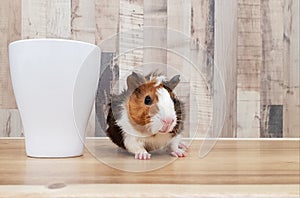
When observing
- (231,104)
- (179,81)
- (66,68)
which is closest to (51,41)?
(66,68)

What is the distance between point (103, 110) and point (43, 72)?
0.40 feet

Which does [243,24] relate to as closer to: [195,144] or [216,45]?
[216,45]

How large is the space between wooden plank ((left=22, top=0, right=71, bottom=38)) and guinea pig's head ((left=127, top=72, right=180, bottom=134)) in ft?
1.77

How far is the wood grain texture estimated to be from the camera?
53cm

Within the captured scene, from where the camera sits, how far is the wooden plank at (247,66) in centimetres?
119

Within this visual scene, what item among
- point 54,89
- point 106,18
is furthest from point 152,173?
point 106,18

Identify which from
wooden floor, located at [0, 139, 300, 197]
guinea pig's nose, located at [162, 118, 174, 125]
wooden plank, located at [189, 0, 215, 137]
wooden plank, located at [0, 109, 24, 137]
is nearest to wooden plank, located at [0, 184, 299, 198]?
wooden floor, located at [0, 139, 300, 197]

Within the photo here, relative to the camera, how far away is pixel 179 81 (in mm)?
735

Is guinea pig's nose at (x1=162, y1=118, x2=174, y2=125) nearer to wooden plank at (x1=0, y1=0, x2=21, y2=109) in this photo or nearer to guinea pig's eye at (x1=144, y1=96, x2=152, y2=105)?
guinea pig's eye at (x1=144, y1=96, x2=152, y2=105)

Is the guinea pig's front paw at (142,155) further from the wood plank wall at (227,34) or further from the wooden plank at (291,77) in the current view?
the wooden plank at (291,77)

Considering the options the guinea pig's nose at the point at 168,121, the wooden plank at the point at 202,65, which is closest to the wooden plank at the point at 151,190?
the guinea pig's nose at the point at 168,121

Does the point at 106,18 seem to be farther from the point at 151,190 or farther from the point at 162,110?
the point at 151,190

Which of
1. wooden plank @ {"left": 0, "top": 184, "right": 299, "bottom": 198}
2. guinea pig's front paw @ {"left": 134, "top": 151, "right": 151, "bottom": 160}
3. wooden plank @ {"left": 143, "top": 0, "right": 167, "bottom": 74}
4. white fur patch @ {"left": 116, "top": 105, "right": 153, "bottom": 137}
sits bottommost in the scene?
wooden plank @ {"left": 0, "top": 184, "right": 299, "bottom": 198}

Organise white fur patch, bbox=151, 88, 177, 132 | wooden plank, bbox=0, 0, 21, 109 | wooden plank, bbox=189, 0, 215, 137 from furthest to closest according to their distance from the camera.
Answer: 1. wooden plank, bbox=0, 0, 21, 109
2. wooden plank, bbox=189, 0, 215, 137
3. white fur patch, bbox=151, 88, 177, 132
